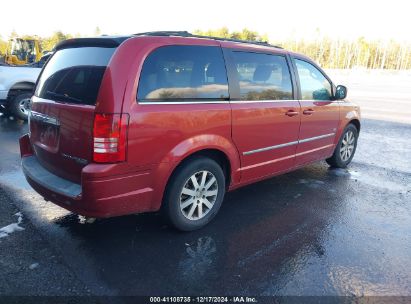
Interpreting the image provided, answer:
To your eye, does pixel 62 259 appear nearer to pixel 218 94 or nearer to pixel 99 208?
pixel 99 208

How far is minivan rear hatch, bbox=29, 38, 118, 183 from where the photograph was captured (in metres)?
2.98

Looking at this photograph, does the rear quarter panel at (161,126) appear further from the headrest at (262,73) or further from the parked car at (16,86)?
the parked car at (16,86)

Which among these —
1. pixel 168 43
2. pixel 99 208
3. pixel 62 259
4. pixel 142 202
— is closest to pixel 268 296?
pixel 142 202

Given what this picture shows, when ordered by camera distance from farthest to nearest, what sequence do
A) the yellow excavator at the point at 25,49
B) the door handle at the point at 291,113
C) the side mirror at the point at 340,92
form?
1. the yellow excavator at the point at 25,49
2. the side mirror at the point at 340,92
3. the door handle at the point at 291,113

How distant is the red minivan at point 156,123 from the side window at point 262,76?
0.01m

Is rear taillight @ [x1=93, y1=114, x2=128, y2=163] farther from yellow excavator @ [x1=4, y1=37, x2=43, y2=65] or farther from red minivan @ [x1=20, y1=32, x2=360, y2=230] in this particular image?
yellow excavator @ [x1=4, y1=37, x2=43, y2=65]

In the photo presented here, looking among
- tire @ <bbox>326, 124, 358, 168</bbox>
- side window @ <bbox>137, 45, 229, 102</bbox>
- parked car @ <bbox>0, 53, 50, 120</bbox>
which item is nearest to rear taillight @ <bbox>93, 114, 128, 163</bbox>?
side window @ <bbox>137, 45, 229, 102</bbox>

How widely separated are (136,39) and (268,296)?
2395 mm

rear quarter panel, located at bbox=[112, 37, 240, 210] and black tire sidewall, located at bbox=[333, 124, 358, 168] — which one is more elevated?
rear quarter panel, located at bbox=[112, 37, 240, 210]

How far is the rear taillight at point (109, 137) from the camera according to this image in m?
2.84

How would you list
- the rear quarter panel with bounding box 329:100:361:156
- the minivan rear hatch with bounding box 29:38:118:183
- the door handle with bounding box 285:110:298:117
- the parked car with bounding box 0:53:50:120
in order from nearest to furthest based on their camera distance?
the minivan rear hatch with bounding box 29:38:118:183 < the door handle with bounding box 285:110:298:117 < the rear quarter panel with bounding box 329:100:361:156 < the parked car with bounding box 0:53:50:120

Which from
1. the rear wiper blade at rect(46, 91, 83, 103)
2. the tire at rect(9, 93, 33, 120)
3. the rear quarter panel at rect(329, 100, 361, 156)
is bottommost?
the tire at rect(9, 93, 33, 120)

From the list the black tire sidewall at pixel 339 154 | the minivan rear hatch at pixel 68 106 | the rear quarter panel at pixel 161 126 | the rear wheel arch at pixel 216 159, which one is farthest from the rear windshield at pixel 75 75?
the black tire sidewall at pixel 339 154

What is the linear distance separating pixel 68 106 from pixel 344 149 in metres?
4.68
